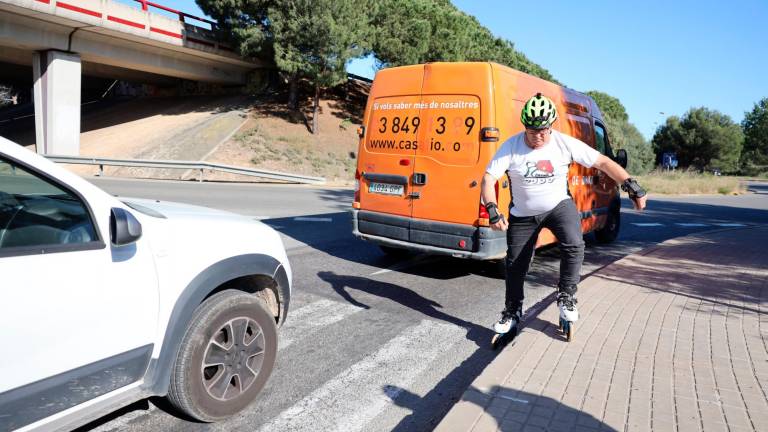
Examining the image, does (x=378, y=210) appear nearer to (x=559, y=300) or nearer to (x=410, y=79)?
(x=410, y=79)

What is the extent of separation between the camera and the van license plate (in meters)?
6.76

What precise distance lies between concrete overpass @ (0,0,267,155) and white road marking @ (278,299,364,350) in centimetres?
2328

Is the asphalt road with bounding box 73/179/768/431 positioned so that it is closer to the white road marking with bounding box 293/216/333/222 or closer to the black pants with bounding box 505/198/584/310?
the black pants with bounding box 505/198/584/310

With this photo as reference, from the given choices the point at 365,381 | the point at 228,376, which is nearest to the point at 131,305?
the point at 228,376

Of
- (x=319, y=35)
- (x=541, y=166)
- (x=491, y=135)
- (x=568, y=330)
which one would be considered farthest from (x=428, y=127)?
(x=319, y=35)

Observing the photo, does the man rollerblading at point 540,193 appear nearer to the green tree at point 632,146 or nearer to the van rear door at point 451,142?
the van rear door at point 451,142

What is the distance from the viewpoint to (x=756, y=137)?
82625 millimetres

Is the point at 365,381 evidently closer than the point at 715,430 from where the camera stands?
No

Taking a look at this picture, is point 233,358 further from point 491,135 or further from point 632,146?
point 632,146

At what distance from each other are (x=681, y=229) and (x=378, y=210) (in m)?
9.80

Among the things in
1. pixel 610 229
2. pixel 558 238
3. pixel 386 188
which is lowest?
pixel 610 229

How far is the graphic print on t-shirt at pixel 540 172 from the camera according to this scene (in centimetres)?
426

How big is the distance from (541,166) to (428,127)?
2.43m

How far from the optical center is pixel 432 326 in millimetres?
5070
